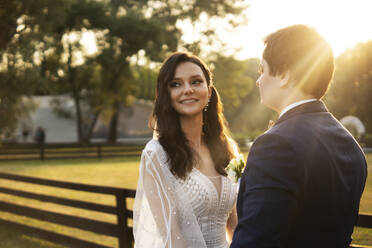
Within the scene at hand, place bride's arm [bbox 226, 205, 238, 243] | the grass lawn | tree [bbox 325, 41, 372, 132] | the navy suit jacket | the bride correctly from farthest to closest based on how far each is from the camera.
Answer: tree [bbox 325, 41, 372, 132]
the grass lawn
bride's arm [bbox 226, 205, 238, 243]
the bride
the navy suit jacket

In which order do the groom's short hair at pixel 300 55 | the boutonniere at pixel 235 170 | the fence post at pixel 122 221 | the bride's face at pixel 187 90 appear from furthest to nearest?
the fence post at pixel 122 221 → the bride's face at pixel 187 90 → the boutonniere at pixel 235 170 → the groom's short hair at pixel 300 55

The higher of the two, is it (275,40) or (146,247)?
(275,40)

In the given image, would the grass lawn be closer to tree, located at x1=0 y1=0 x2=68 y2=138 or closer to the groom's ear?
the groom's ear

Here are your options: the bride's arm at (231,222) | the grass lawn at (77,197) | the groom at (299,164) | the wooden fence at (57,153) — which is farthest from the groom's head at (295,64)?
the wooden fence at (57,153)

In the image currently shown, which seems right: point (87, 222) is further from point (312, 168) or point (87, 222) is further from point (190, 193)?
point (312, 168)

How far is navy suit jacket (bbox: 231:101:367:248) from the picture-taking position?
1.34m

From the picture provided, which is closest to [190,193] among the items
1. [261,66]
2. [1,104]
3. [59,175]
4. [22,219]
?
[261,66]

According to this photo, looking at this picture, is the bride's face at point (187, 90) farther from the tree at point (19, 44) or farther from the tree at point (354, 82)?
the tree at point (19, 44)

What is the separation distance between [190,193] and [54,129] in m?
38.6

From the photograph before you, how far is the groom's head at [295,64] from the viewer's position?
Answer: 59.3 inches

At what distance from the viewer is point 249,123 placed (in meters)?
58.7

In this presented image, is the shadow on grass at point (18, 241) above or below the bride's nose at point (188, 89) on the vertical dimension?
below

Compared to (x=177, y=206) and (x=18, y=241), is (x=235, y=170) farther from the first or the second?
(x=18, y=241)

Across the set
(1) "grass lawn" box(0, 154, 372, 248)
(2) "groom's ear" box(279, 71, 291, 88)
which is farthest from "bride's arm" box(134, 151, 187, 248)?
(1) "grass lawn" box(0, 154, 372, 248)
